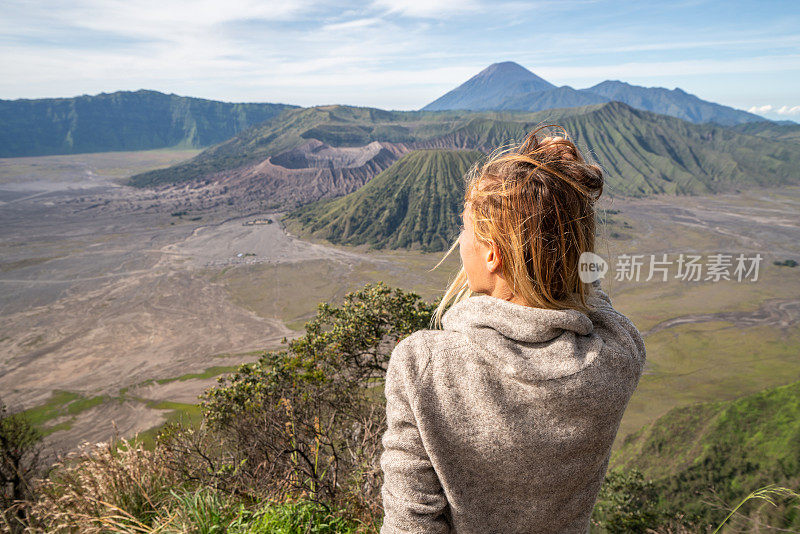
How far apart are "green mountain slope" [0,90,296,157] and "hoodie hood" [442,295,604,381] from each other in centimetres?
19178

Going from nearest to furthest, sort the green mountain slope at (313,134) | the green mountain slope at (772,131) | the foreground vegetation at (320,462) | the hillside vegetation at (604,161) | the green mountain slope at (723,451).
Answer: the foreground vegetation at (320,462) → the green mountain slope at (723,451) → the hillside vegetation at (604,161) → the green mountain slope at (313,134) → the green mountain slope at (772,131)

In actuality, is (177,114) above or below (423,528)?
above

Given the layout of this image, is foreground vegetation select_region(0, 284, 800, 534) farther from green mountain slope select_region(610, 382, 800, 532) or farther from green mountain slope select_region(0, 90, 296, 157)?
green mountain slope select_region(0, 90, 296, 157)

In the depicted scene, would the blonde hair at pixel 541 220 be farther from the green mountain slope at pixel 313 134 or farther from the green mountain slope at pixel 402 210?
the green mountain slope at pixel 313 134

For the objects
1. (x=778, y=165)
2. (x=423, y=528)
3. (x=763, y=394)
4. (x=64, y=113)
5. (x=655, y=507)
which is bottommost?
(x=655, y=507)

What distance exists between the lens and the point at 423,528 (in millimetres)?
1052

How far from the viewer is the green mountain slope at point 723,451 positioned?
9.79 metres

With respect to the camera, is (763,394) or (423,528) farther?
(763,394)

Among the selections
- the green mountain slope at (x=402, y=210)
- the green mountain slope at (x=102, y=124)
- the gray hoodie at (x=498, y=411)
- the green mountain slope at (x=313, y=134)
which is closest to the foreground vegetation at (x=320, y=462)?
the gray hoodie at (x=498, y=411)

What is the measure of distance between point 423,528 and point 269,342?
29063 millimetres

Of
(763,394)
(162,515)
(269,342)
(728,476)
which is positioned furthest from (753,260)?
(162,515)

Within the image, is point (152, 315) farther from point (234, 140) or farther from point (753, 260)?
point (234, 140)

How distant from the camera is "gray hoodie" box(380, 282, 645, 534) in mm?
936

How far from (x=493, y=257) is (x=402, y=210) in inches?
2469
